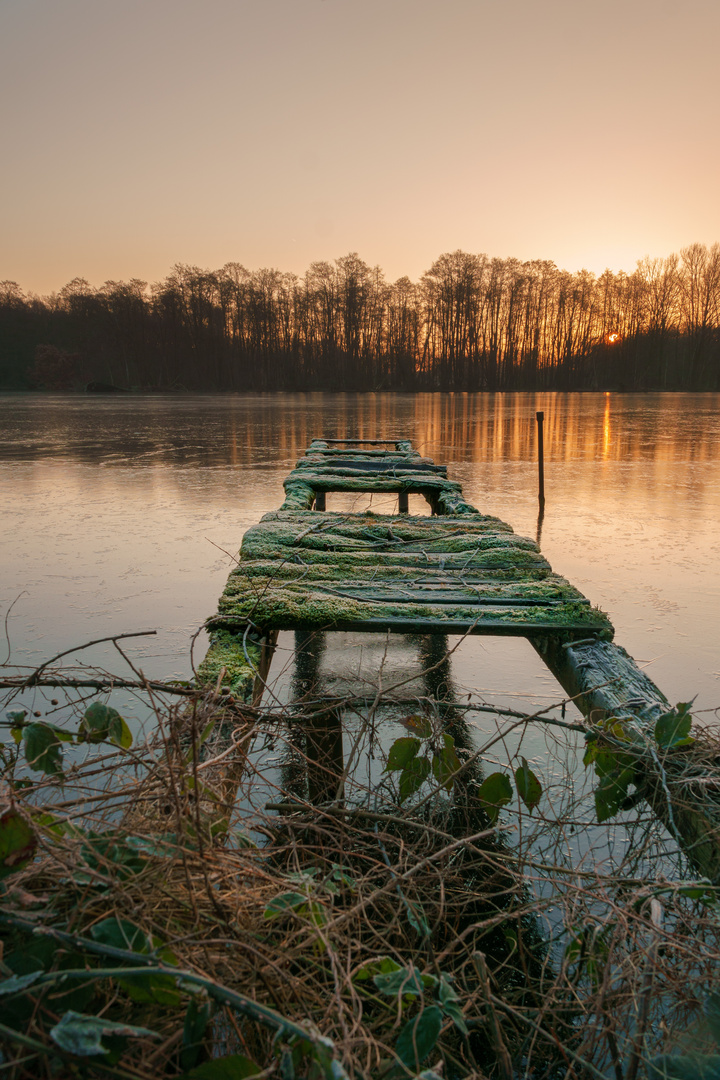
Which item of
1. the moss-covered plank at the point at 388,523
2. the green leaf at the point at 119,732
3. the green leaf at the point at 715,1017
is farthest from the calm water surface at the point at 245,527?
the green leaf at the point at 119,732

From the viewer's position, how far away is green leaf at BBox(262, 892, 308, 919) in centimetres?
112

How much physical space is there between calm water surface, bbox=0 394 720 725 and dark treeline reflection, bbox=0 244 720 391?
55084 millimetres

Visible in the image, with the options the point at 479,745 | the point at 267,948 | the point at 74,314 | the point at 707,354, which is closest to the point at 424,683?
the point at 479,745

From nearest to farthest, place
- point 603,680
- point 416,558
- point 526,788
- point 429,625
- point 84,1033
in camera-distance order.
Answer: point 84,1033, point 526,788, point 603,680, point 429,625, point 416,558

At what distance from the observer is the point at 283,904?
117 cm

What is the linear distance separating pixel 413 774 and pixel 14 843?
1095 millimetres

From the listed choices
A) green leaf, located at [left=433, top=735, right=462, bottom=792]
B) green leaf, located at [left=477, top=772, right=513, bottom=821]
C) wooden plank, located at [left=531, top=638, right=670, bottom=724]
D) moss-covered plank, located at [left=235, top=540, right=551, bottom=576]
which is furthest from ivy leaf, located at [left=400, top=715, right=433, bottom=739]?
moss-covered plank, located at [left=235, top=540, right=551, bottom=576]

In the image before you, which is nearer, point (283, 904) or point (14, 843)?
A: point (14, 843)

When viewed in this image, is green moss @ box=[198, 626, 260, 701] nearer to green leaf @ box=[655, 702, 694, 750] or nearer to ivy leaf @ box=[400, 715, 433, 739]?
ivy leaf @ box=[400, 715, 433, 739]

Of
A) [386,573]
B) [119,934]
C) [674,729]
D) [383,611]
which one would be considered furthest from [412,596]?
[119,934]

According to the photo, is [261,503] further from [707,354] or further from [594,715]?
[707,354]

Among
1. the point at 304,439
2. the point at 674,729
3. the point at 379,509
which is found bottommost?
the point at 379,509

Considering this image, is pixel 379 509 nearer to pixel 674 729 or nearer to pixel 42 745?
pixel 674 729

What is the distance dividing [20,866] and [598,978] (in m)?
1.18
